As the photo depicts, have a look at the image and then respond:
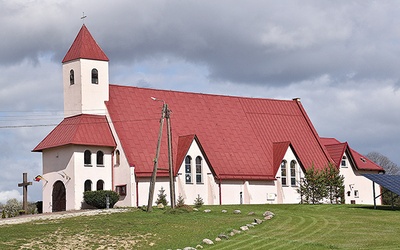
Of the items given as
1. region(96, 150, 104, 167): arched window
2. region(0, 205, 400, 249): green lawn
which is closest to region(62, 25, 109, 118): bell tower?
region(96, 150, 104, 167): arched window

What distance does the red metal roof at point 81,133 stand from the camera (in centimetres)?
5528

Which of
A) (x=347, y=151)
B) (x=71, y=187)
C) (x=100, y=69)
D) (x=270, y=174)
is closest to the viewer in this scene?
(x=71, y=187)

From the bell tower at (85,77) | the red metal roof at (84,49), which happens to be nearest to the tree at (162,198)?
the bell tower at (85,77)

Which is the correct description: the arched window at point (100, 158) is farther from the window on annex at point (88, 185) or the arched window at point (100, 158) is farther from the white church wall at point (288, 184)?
the white church wall at point (288, 184)

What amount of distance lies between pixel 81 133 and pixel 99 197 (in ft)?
17.6

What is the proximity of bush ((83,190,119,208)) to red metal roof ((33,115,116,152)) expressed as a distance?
3.82 metres

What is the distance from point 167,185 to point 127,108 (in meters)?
7.09

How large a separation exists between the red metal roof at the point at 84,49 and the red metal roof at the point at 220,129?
9.68ft

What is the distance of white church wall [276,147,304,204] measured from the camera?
2479 inches

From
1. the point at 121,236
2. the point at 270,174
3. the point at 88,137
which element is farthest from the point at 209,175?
the point at 121,236

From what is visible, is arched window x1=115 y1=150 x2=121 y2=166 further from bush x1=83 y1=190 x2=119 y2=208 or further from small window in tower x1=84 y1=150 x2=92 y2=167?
bush x1=83 y1=190 x2=119 y2=208

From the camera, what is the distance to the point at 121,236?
36.8 m

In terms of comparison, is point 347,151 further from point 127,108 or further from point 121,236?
point 121,236

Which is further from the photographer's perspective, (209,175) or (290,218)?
(209,175)
